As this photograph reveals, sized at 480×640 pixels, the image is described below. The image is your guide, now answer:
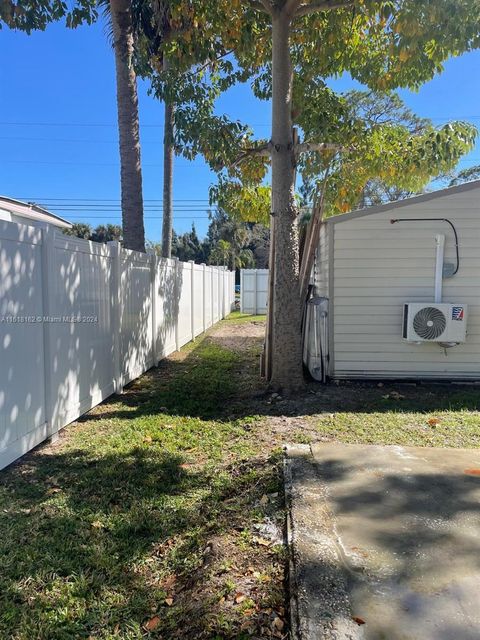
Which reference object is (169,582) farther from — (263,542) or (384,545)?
(384,545)

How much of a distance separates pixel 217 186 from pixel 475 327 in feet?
15.9

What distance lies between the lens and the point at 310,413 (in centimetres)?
519

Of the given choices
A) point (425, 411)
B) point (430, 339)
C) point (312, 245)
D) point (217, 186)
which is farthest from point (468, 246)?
point (217, 186)

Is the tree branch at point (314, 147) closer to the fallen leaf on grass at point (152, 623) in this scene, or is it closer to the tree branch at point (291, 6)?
the tree branch at point (291, 6)

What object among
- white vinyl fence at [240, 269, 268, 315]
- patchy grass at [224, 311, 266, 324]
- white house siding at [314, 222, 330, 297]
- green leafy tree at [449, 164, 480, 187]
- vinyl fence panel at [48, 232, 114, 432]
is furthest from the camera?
green leafy tree at [449, 164, 480, 187]

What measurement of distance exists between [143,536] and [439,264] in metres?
5.49

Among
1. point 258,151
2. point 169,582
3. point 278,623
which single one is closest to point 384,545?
point 278,623

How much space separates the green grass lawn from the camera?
2.08m

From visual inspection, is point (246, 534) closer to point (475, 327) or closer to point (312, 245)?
point (312, 245)

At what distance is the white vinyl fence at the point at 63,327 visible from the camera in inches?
136

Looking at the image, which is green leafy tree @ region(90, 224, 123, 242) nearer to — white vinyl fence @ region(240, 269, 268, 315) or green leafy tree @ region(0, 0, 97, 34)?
white vinyl fence @ region(240, 269, 268, 315)

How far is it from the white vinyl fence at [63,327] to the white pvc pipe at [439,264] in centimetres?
444

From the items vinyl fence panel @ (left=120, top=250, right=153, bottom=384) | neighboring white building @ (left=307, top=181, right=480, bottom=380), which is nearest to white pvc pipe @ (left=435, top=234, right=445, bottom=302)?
neighboring white building @ (left=307, top=181, right=480, bottom=380)

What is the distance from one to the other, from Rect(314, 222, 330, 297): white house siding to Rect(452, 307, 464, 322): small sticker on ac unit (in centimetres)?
182
